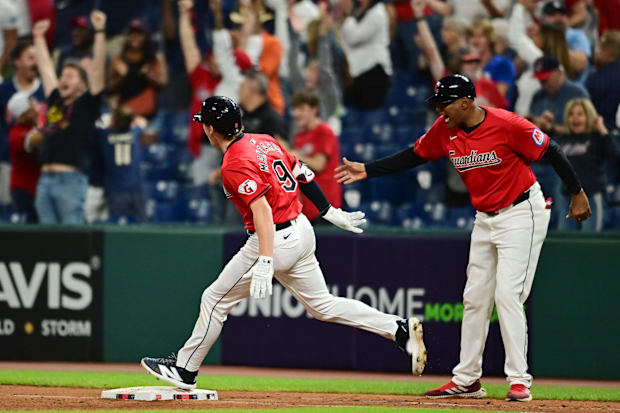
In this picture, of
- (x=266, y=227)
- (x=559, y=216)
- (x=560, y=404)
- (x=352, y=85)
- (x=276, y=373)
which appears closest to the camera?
(x=266, y=227)

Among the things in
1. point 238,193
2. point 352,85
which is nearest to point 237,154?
point 238,193

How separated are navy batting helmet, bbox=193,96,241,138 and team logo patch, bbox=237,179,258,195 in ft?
1.29

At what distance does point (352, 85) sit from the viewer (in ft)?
35.4

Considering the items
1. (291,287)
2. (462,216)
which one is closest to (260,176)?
(291,287)

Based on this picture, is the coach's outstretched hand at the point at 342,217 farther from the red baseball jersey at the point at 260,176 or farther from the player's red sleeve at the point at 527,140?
Result: the player's red sleeve at the point at 527,140

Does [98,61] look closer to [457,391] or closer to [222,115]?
[222,115]

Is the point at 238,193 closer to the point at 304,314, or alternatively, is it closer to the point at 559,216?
the point at 304,314

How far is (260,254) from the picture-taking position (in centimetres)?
549

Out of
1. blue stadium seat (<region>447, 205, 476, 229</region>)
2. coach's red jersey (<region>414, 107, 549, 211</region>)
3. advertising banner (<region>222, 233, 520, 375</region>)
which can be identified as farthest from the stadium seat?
coach's red jersey (<region>414, 107, 549, 211</region>)

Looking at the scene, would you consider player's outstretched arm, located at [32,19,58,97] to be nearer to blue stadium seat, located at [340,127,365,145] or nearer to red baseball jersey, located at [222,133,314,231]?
blue stadium seat, located at [340,127,365,145]

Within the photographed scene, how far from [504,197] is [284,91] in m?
5.03

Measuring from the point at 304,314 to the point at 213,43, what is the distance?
416cm

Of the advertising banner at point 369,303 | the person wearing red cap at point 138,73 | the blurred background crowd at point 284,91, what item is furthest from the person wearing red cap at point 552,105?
the person wearing red cap at point 138,73

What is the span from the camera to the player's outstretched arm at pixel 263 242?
5434mm
